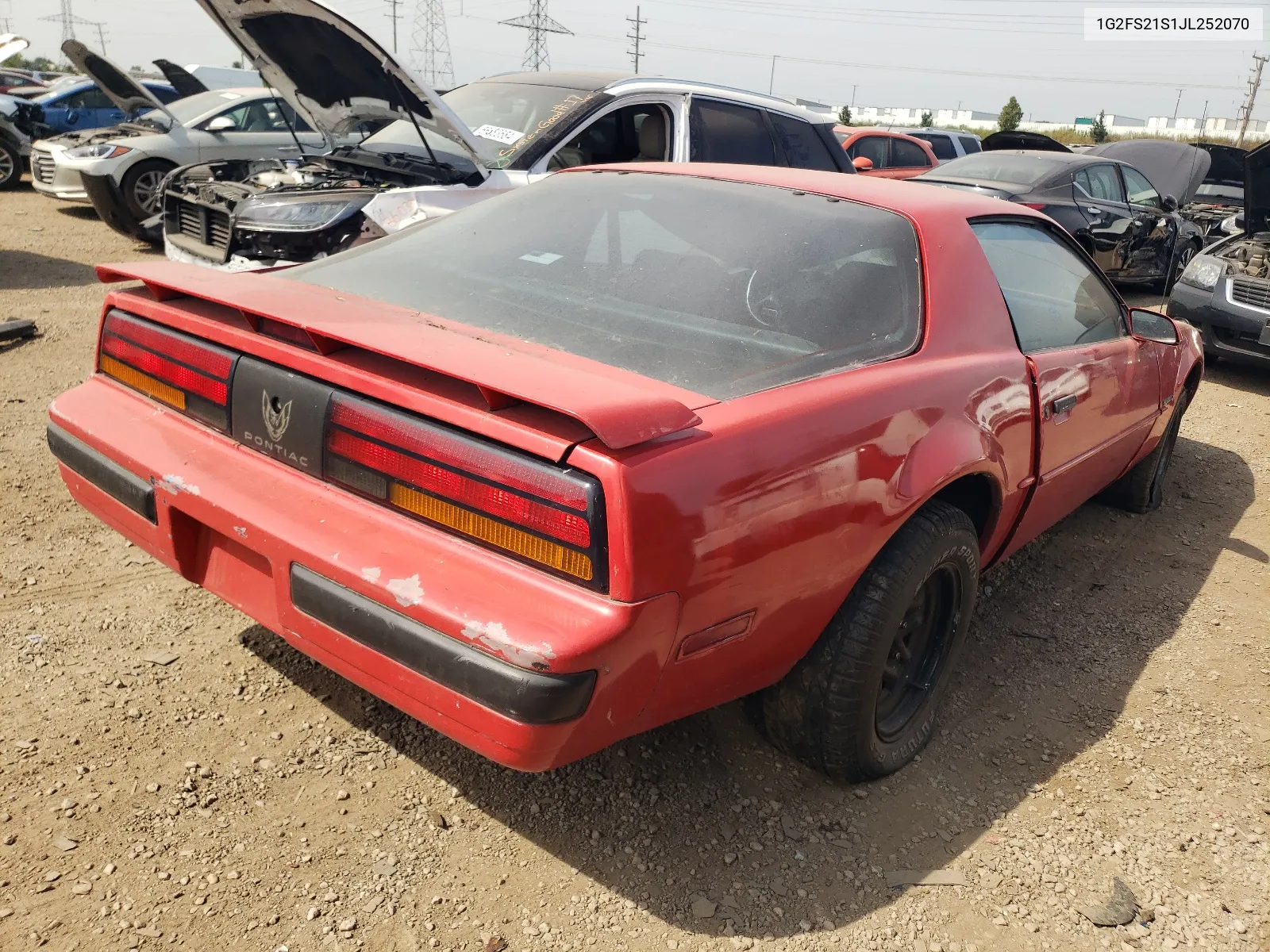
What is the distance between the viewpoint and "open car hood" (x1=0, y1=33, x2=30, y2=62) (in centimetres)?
797

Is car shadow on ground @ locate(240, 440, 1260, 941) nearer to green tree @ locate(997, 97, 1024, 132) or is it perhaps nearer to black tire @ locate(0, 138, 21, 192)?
black tire @ locate(0, 138, 21, 192)

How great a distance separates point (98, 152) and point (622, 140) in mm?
5886

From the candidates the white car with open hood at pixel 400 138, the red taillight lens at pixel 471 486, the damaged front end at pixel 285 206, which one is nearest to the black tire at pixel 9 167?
the damaged front end at pixel 285 206

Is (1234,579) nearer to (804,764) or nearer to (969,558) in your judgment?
(969,558)

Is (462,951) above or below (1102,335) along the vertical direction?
below

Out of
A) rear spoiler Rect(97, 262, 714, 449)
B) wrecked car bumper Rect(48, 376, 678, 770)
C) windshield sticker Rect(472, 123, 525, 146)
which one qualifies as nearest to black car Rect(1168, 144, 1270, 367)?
windshield sticker Rect(472, 123, 525, 146)

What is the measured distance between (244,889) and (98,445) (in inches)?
43.0

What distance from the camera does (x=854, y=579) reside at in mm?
2084

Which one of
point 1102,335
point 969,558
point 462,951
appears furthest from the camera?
point 1102,335

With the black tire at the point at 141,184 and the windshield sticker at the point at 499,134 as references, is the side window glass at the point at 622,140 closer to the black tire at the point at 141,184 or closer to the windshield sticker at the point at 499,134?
the windshield sticker at the point at 499,134

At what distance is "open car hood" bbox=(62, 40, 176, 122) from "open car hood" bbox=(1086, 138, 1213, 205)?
11.2m

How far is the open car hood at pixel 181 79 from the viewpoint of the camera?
916 centimetres

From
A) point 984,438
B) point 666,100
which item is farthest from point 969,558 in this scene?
point 666,100

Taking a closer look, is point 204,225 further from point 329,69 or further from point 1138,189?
point 1138,189
